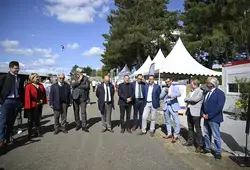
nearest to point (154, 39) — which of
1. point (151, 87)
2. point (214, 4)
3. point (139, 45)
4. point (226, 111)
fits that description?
point (139, 45)

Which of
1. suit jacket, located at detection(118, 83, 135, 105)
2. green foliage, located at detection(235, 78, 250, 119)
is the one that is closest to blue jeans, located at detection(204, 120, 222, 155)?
suit jacket, located at detection(118, 83, 135, 105)

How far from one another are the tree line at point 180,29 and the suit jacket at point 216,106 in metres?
18.4

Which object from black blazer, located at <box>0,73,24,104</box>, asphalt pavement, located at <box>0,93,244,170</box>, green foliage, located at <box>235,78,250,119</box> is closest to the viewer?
asphalt pavement, located at <box>0,93,244,170</box>

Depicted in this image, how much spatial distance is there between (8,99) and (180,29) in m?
34.6

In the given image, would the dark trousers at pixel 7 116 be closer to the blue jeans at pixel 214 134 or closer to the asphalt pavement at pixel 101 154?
the asphalt pavement at pixel 101 154

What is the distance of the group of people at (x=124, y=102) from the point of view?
18.8ft

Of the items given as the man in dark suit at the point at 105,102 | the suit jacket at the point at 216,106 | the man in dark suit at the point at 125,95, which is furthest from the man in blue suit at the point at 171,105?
the man in dark suit at the point at 105,102

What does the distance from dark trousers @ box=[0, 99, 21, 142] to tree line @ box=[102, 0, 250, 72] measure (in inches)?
803

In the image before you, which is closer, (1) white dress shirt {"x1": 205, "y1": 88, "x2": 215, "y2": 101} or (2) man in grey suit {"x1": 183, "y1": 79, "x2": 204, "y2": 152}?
(1) white dress shirt {"x1": 205, "y1": 88, "x2": 215, "y2": 101}

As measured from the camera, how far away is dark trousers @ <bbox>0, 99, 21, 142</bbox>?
20.2 ft

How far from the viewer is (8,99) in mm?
6371

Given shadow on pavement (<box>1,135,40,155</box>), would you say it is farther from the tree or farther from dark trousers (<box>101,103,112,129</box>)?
the tree

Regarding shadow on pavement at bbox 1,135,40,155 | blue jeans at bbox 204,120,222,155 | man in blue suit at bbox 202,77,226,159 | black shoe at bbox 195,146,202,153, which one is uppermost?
man in blue suit at bbox 202,77,226,159

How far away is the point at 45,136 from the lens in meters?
7.58
